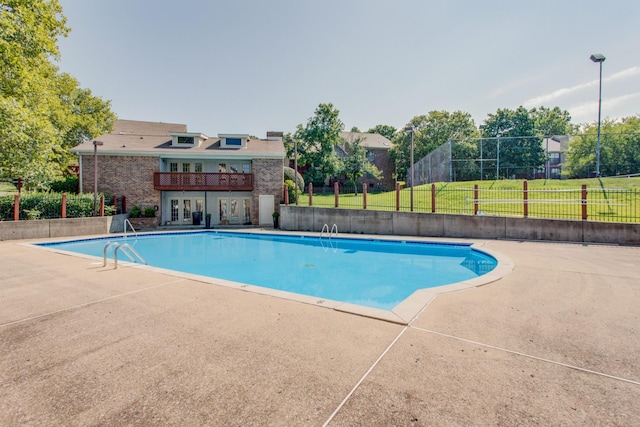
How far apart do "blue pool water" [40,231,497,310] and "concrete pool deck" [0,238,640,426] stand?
287cm

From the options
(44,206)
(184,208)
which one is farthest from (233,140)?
(44,206)

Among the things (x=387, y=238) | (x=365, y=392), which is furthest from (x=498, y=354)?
(x=387, y=238)

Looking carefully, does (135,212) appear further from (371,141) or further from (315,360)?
(371,141)

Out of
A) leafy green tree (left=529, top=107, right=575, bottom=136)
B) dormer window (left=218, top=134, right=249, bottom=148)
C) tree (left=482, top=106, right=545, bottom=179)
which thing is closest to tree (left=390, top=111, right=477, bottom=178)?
tree (left=482, top=106, right=545, bottom=179)

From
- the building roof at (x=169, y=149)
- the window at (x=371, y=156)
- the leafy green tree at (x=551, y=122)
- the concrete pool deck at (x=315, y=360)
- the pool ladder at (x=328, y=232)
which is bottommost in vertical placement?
the concrete pool deck at (x=315, y=360)

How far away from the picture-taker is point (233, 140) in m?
23.3

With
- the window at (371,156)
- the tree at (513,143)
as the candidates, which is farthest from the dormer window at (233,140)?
the tree at (513,143)

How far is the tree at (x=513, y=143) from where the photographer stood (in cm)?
3226

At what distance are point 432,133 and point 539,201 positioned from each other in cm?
2921

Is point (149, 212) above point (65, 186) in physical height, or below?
below

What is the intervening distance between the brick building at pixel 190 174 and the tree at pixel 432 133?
871 inches

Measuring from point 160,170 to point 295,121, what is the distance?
59.9 ft

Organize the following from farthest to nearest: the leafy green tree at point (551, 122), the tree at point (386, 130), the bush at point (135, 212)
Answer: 1. the tree at point (386, 130)
2. the leafy green tree at point (551, 122)
3. the bush at point (135, 212)

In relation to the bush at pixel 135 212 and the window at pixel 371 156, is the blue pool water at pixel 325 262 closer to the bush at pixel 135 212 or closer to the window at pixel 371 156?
the bush at pixel 135 212
